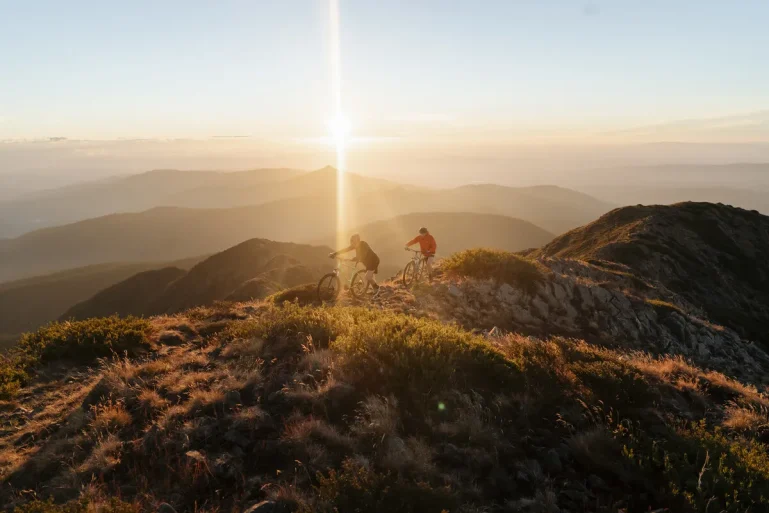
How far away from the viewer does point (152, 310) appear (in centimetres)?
9275

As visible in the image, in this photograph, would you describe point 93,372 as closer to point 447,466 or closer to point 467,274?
point 447,466

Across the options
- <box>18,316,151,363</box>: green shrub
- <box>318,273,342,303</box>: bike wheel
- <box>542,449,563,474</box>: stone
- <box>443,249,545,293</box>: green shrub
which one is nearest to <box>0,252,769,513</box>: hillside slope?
<box>542,449,563,474</box>: stone

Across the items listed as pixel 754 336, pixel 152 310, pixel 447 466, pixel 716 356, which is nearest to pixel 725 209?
pixel 754 336

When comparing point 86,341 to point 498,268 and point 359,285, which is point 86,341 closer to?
point 359,285

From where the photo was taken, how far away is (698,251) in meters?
53.9

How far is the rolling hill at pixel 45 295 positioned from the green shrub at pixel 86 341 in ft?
516

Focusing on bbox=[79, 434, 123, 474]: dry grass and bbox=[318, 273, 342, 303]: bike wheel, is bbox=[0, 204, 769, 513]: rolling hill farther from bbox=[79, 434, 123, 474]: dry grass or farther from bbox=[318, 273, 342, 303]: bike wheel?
bbox=[318, 273, 342, 303]: bike wheel

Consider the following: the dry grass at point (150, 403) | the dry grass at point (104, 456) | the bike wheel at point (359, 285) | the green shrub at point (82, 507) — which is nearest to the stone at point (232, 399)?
the dry grass at point (150, 403)

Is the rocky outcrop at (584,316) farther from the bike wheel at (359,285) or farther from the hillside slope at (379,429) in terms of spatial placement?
the hillside slope at (379,429)

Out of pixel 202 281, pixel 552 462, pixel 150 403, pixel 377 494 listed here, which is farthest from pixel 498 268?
pixel 202 281

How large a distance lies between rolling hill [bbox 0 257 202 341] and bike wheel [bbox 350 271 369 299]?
156994 millimetres

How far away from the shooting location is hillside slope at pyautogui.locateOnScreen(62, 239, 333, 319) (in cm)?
8431

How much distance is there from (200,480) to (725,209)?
308 ft

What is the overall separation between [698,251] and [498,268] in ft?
166
